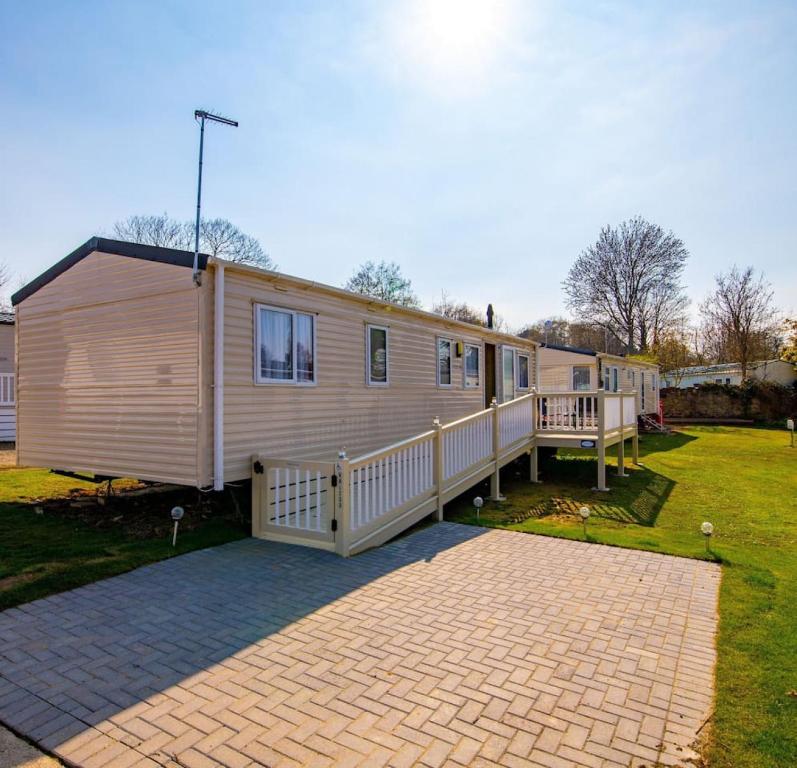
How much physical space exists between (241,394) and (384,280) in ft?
97.0

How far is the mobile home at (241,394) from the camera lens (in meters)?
6.21

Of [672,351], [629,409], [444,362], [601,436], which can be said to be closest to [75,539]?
[444,362]

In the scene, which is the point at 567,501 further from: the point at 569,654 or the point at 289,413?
the point at 569,654

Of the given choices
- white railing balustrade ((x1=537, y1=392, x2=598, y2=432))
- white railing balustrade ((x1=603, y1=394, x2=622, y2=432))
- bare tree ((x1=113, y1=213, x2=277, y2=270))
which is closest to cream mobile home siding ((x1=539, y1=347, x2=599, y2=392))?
white railing balustrade ((x1=603, y1=394, x2=622, y2=432))

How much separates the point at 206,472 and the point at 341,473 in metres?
1.69

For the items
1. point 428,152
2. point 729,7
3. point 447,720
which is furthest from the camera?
point 428,152

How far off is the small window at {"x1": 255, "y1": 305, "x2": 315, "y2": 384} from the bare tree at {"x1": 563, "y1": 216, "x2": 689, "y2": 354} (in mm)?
32974

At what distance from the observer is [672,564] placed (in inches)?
226

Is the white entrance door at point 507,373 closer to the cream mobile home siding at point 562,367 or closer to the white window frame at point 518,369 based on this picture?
the white window frame at point 518,369

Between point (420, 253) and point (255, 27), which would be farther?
point (420, 253)

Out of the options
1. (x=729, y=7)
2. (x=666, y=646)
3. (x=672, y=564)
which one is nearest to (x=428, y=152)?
(x=729, y=7)

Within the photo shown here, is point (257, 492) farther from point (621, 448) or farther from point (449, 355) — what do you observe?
point (621, 448)

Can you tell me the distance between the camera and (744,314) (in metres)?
36.1

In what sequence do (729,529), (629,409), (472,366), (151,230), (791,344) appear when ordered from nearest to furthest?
(729,529)
(472,366)
(629,409)
(791,344)
(151,230)
